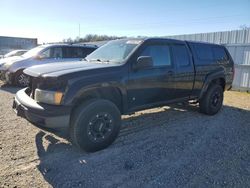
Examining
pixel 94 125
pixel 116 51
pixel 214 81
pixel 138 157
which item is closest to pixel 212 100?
pixel 214 81

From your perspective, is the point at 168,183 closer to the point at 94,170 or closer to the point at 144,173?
the point at 144,173

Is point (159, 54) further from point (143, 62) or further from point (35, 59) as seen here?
point (35, 59)

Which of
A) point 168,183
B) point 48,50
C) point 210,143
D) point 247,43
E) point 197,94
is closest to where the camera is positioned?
point 168,183

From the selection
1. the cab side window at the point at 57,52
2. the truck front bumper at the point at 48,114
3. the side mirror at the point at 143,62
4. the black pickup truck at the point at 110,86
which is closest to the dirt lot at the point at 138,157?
the black pickup truck at the point at 110,86

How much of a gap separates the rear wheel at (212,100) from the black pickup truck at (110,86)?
1.01 feet

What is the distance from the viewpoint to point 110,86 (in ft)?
13.1

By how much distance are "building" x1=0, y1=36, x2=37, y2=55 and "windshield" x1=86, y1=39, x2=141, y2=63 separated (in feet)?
113

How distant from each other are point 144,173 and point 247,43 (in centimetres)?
974

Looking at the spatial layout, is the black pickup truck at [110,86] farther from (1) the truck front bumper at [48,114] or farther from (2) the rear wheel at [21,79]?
(2) the rear wheel at [21,79]

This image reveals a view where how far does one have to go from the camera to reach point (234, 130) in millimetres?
5297

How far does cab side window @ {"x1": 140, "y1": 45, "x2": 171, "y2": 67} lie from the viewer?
470 centimetres

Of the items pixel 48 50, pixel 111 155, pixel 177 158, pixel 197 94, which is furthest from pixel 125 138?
pixel 48 50

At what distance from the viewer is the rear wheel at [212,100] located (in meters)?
6.27

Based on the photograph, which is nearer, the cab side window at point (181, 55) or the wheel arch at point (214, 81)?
the cab side window at point (181, 55)
